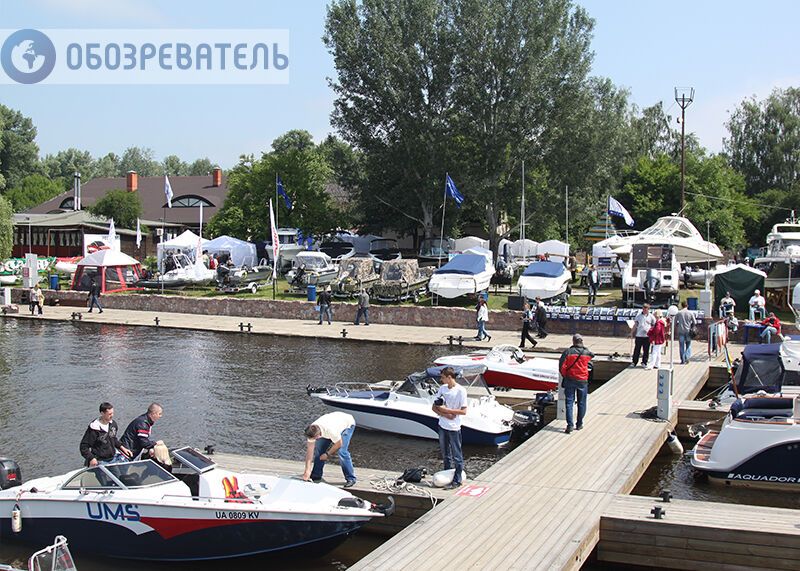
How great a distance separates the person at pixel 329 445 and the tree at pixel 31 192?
300 ft

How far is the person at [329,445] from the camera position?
13.3m

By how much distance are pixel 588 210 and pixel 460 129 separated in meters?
11.3

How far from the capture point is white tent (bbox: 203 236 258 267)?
179ft

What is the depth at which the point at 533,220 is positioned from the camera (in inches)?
2249

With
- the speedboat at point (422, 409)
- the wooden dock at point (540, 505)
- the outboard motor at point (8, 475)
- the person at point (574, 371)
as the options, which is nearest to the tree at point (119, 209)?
the speedboat at point (422, 409)

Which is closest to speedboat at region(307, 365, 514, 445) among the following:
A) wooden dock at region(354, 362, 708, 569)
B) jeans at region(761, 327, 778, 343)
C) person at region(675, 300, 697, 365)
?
wooden dock at region(354, 362, 708, 569)

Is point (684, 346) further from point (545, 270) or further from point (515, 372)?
point (545, 270)

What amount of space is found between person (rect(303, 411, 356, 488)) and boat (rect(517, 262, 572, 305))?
944 inches

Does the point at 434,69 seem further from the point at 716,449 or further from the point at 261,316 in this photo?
the point at 716,449

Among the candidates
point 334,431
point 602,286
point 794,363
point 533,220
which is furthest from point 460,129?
point 334,431

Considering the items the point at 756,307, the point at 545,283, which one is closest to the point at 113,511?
the point at 756,307

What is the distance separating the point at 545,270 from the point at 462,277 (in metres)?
3.68

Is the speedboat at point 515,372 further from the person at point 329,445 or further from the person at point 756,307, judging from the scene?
the person at point 756,307

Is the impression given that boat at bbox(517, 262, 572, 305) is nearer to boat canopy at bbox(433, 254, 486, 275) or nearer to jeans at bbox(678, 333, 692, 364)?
boat canopy at bbox(433, 254, 486, 275)
